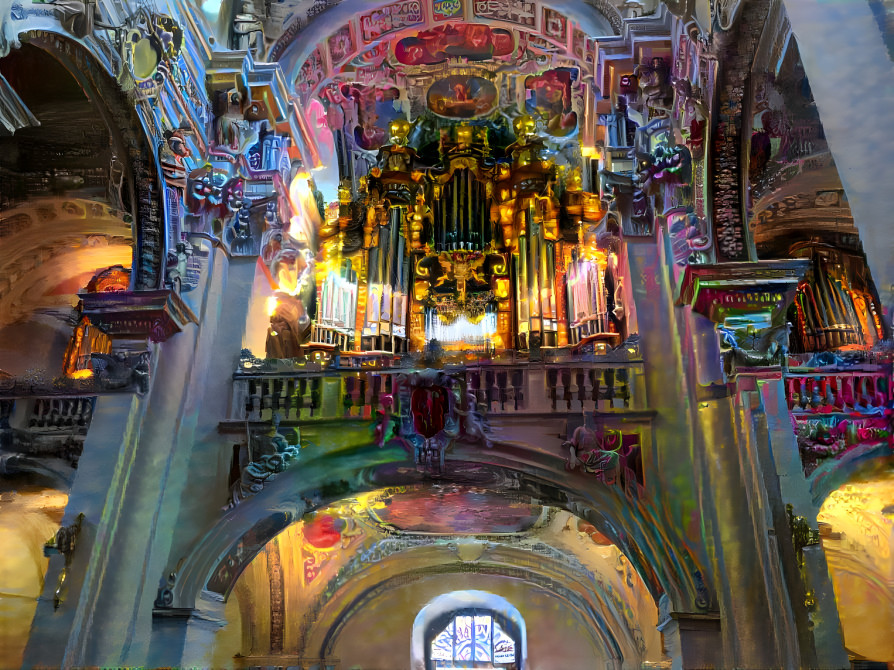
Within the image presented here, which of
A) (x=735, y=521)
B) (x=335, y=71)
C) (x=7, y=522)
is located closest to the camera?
(x=735, y=521)

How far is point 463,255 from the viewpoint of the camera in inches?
532

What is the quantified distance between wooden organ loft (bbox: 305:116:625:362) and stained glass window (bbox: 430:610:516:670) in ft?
16.0

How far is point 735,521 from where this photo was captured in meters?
8.43

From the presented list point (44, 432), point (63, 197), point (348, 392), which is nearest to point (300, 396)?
point (348, 392)

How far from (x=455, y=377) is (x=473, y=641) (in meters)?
6.36

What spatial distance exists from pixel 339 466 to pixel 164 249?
11.1 feet

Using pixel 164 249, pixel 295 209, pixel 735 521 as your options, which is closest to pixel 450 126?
pixel 295 209

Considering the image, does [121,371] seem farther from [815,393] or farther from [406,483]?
[815,393]

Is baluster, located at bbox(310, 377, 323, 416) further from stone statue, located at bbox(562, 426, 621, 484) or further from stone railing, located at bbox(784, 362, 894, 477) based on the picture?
stone railing, located at bbox(784, 362, 894, 477)

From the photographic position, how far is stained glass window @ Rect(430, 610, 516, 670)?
14148mm

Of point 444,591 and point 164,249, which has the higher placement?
point 164,249

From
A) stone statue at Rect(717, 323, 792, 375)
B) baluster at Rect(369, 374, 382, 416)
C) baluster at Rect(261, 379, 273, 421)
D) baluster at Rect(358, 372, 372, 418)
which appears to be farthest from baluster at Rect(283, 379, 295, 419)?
stone statue at Rect(717, 323, 792, 375)

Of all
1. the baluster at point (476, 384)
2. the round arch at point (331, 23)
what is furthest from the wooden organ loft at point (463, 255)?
the round arch at point (331, 23)

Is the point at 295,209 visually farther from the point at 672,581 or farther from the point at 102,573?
the point at 672,581
